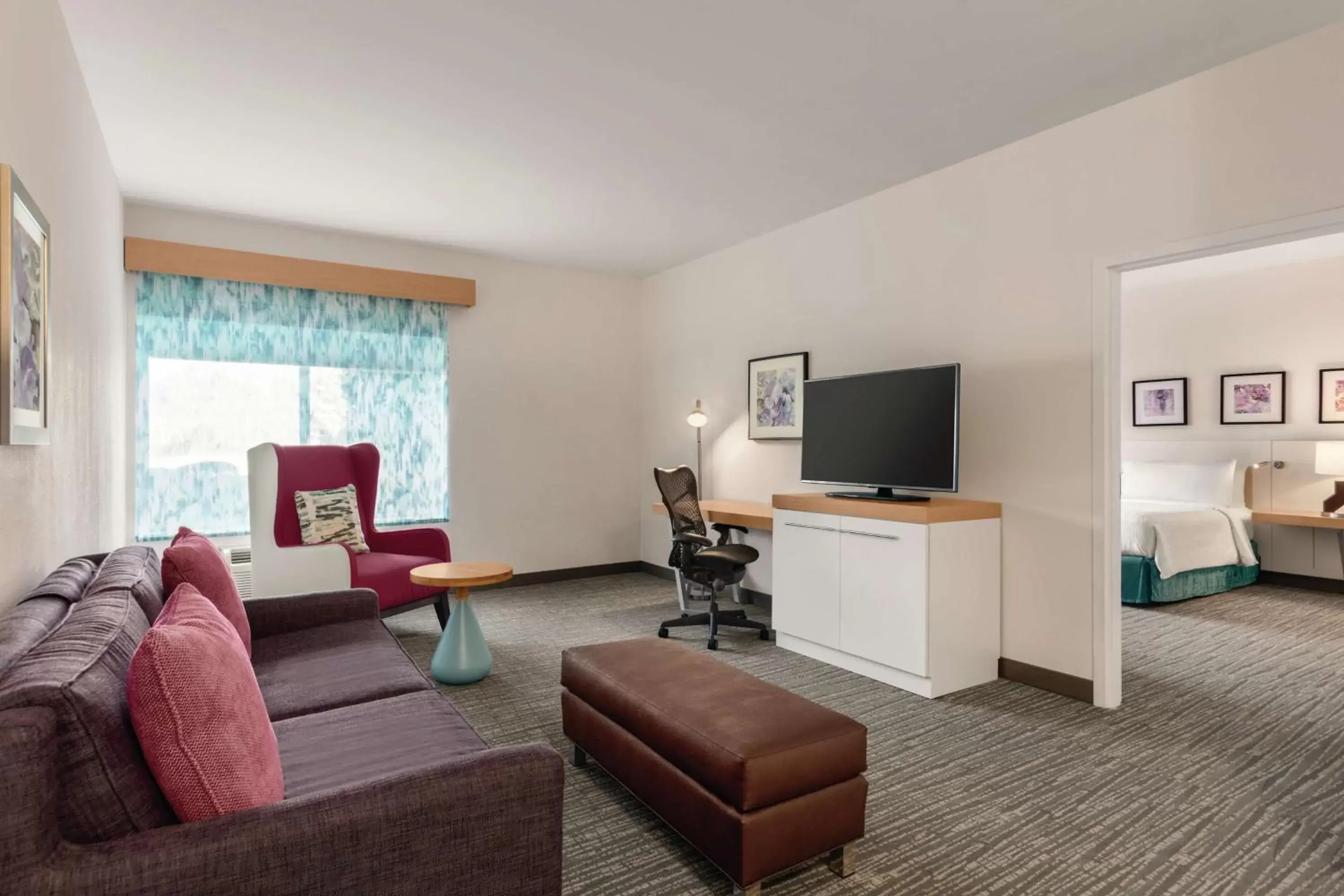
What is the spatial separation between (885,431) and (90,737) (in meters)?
3.50

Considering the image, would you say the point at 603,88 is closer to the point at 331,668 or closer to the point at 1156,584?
the point at 331,668

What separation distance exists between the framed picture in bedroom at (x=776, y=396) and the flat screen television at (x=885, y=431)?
1.62ft

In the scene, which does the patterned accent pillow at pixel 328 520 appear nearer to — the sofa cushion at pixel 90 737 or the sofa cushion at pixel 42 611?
the sofa cushion at pixel 42 611

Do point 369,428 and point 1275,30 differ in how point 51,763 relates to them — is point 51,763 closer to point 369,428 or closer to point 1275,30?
point 1275,30

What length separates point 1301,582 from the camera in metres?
6.02

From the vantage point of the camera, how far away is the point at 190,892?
43.5 inches

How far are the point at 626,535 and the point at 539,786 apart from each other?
5281mm

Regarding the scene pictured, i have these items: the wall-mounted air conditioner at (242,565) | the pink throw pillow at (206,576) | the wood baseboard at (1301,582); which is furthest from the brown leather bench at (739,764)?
the wood baseboard at (1301,582)

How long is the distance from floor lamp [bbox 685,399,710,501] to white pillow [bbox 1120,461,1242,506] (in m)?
3.45

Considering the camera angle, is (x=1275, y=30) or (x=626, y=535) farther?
(x=626, y=535)

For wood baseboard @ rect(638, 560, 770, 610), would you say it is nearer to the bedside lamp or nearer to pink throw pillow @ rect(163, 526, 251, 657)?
pink throw pillow @ rect(163, 526, 251, 657)

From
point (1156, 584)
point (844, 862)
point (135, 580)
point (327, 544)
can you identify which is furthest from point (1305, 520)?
point (135, 580)

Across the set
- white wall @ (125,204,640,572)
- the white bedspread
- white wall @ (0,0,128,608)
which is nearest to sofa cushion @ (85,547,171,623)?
white wall @ (0,0,128,608)

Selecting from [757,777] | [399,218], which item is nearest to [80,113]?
[399,218]
